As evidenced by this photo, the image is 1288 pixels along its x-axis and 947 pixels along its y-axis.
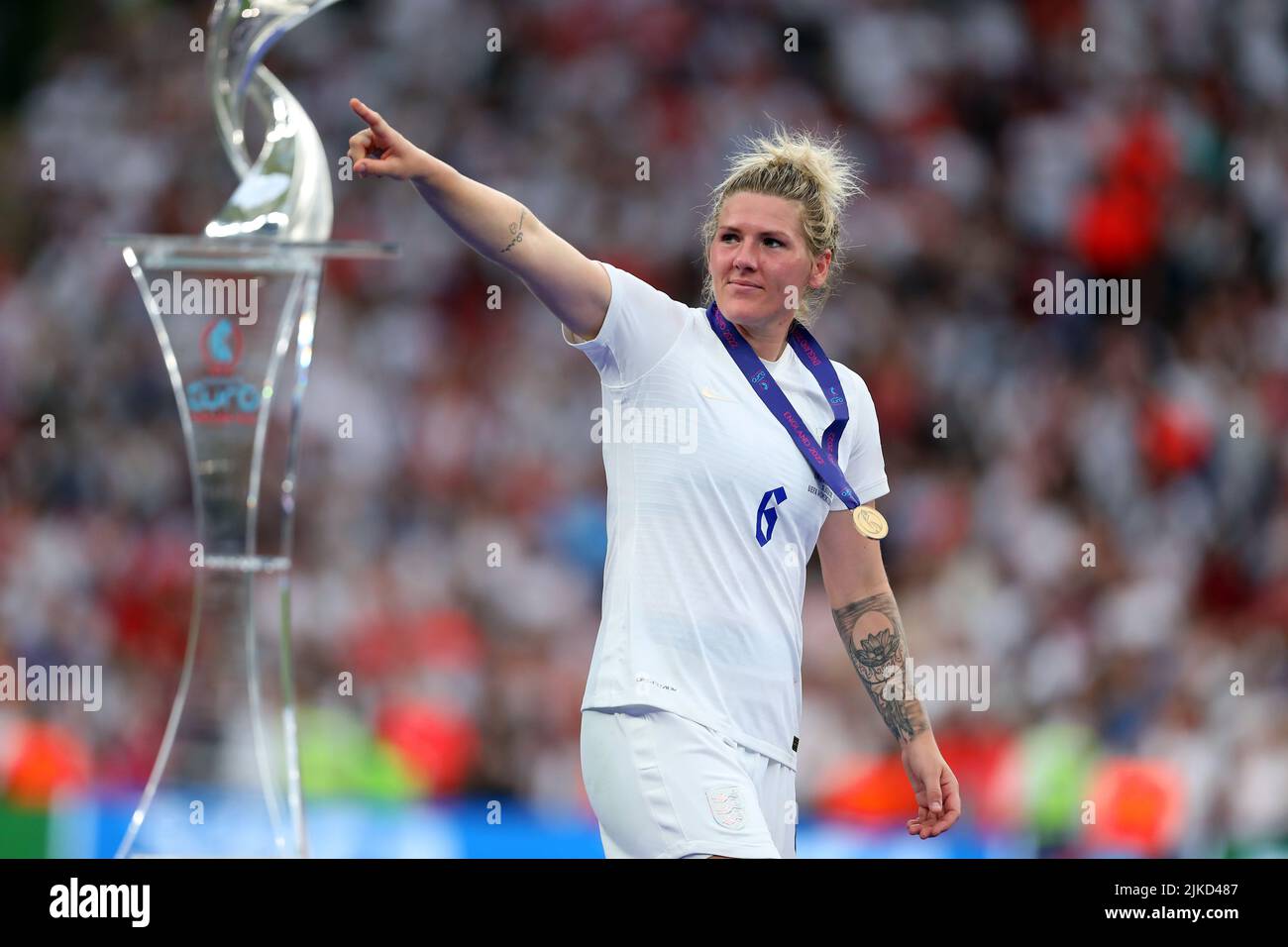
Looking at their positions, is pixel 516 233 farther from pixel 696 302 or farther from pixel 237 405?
pixel 696 302

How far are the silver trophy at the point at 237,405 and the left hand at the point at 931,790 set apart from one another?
1.69 metres

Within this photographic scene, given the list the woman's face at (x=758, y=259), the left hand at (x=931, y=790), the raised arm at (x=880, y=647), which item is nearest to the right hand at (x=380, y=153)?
the woman's face at (x=758, y=259)

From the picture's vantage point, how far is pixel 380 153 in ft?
8.14

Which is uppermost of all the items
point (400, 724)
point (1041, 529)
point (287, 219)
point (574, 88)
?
point (574, 88)

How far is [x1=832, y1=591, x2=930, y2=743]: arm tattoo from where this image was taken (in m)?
3.47

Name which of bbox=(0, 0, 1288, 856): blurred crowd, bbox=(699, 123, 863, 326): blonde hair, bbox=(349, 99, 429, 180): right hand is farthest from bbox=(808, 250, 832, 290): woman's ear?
bbox=(0, 0, 1288, 856): blurred crowd

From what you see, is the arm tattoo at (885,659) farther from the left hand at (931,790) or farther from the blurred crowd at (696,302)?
the blurred crowd at (696,302)

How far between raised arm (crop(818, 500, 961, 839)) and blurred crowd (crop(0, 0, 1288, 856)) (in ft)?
8.02

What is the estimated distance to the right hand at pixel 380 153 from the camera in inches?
94.3

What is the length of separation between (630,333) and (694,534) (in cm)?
40
